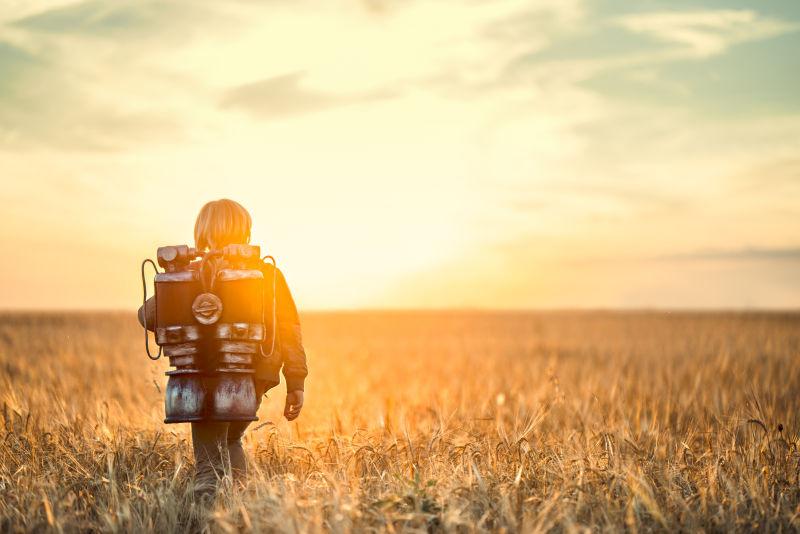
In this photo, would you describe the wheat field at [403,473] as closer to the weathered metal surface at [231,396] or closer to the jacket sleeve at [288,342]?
the weathered metal surface at [231,396]

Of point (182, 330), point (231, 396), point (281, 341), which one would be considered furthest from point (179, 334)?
point (281, 341)

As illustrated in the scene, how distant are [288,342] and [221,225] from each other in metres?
0.87

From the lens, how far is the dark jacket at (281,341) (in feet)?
14.3

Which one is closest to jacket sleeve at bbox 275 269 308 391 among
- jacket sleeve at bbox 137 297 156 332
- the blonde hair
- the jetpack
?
the jetpack

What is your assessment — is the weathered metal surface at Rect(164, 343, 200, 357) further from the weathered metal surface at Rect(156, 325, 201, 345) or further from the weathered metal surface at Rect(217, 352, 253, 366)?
the weathered metal surface at Rect(217, 352, 253, 366)

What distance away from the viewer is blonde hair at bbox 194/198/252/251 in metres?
4.36

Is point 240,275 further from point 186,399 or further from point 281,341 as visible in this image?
point 186,399

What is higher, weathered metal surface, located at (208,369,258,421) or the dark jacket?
the dark jacket

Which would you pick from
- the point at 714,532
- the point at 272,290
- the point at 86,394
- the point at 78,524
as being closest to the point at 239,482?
the point at 78,524

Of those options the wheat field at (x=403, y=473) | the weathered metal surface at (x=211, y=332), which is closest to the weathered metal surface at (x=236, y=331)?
the weathered metal surface at (x=211, y=332)

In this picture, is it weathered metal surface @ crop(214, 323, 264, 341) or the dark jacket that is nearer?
weathered metal surface @ crop(214, 323, 264, 341)

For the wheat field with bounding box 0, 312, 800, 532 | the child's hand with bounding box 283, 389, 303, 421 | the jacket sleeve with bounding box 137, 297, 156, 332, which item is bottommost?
the wheat field with bounding box 0, 312, 800, 532

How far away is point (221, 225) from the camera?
4.36 meters

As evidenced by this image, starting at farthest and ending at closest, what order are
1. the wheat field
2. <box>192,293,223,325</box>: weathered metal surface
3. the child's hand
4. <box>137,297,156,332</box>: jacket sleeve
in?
the child's hand
<box>137,297,156,332</box>: jacket sleeve
<box>192,293,223,325</box>: weathered metal surface
the wheat field
